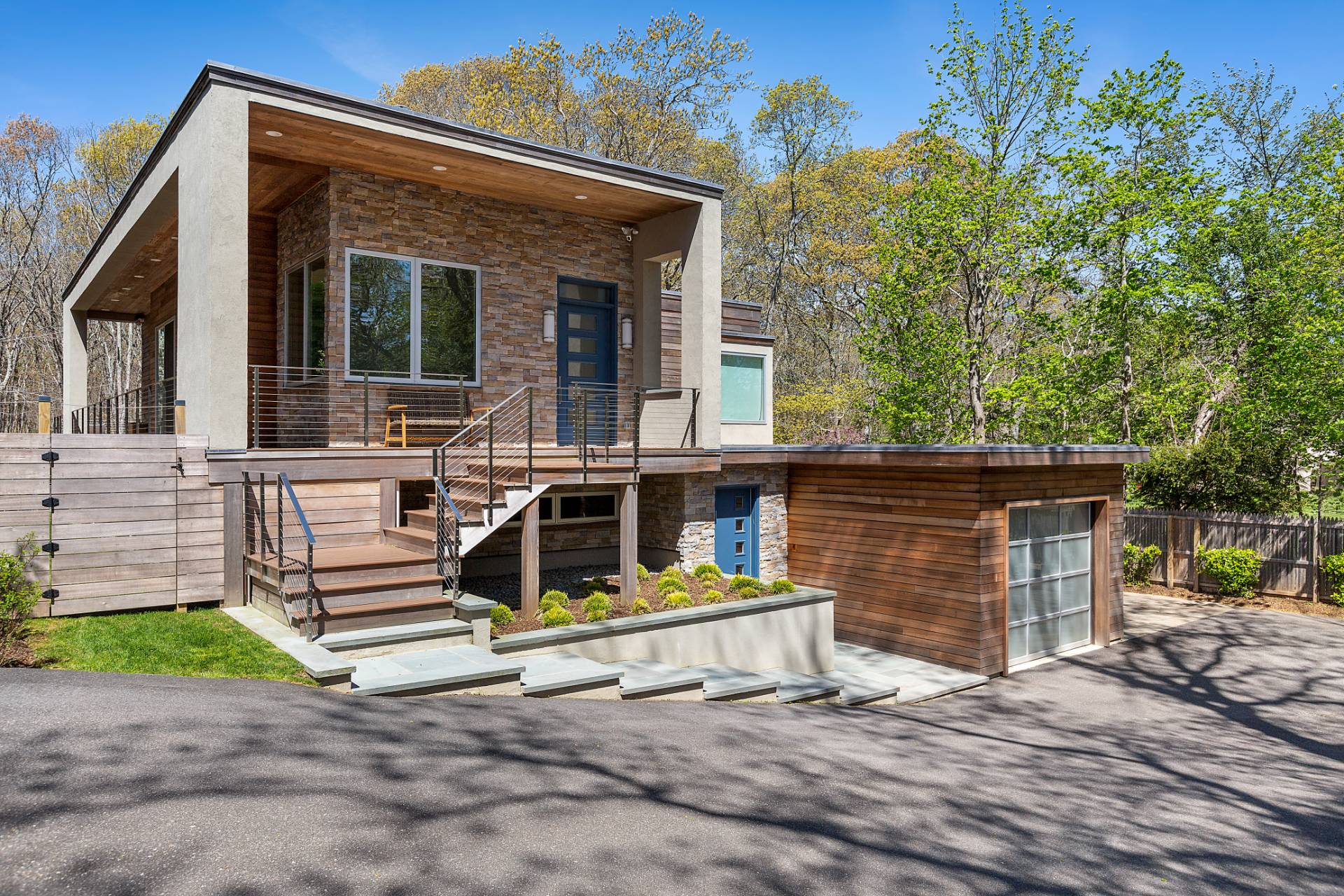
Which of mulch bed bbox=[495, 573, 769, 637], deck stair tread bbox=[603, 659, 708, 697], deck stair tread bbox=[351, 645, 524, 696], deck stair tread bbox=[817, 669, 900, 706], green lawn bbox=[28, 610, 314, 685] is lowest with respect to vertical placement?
deck stair tread bbox=[817, 669, 900, 706]

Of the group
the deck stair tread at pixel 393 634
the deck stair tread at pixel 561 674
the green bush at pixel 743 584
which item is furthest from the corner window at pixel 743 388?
the deck stair tread at pixel 393 634

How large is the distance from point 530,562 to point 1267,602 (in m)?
14.9

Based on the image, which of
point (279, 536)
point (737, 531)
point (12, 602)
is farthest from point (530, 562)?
point (737, 531)

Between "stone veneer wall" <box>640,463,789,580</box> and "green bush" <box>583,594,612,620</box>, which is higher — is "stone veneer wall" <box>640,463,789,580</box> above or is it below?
above

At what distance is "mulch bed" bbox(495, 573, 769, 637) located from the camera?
8656mm

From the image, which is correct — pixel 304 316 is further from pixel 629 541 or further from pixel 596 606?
pixel 596 606

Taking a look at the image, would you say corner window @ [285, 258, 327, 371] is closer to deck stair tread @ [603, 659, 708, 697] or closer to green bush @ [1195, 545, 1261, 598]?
deck stair tread @ [603, 659, 708, 697]

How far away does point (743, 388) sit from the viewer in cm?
1512

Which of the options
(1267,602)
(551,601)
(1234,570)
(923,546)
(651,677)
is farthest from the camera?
(1234,570)

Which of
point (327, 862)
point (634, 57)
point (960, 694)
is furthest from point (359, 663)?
point (634, 57)

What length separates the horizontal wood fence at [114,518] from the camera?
7.44 m

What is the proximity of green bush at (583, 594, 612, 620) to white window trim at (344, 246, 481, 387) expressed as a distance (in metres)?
3.95

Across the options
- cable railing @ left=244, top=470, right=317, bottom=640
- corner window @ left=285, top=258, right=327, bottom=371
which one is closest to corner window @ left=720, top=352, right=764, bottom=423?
corner window @ left=285, top=258, right=327, bottom=371

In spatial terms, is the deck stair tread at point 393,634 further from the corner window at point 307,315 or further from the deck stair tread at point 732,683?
the corner window at point 307,315
